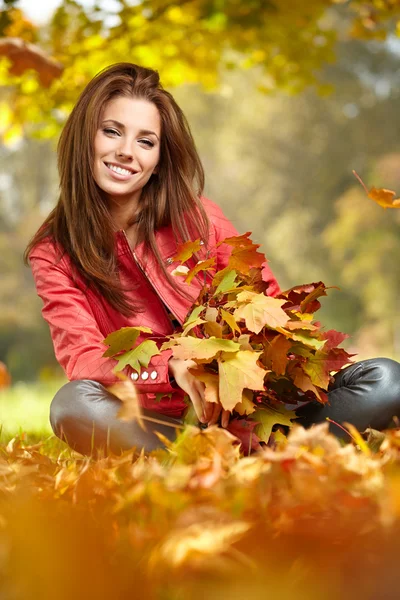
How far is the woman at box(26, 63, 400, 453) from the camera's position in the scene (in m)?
2.10

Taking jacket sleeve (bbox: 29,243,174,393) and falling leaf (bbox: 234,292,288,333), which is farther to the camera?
jacket sleeve (bbox: 29,243,174,393)

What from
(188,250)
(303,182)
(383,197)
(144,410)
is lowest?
(303,182)

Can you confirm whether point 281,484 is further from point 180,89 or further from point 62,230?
point 180,89

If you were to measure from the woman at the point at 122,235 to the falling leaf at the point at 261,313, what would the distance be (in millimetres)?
381

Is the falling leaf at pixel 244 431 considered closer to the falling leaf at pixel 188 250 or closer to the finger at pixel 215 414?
the finger at pixel 215 414

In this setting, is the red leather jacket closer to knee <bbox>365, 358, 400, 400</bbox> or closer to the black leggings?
the black leggings

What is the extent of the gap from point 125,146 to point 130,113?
122 mm

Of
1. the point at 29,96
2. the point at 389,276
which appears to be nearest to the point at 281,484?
the point at 29,96

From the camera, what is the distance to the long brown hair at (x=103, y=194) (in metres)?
2.36

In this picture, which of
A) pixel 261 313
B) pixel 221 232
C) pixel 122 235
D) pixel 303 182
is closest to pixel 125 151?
pixel 122 235

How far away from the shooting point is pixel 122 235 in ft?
7.84

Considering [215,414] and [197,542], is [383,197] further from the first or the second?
[197,542]

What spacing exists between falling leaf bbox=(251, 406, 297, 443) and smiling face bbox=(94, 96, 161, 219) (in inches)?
35.8

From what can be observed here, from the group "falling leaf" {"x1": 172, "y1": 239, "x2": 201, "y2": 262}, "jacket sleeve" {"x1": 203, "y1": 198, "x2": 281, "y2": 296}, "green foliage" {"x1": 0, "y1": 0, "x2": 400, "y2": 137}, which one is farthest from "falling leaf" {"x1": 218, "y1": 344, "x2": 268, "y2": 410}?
"green foliage" {"x1": 0, "y1": 0, "x2": 400, "y2": 137}
